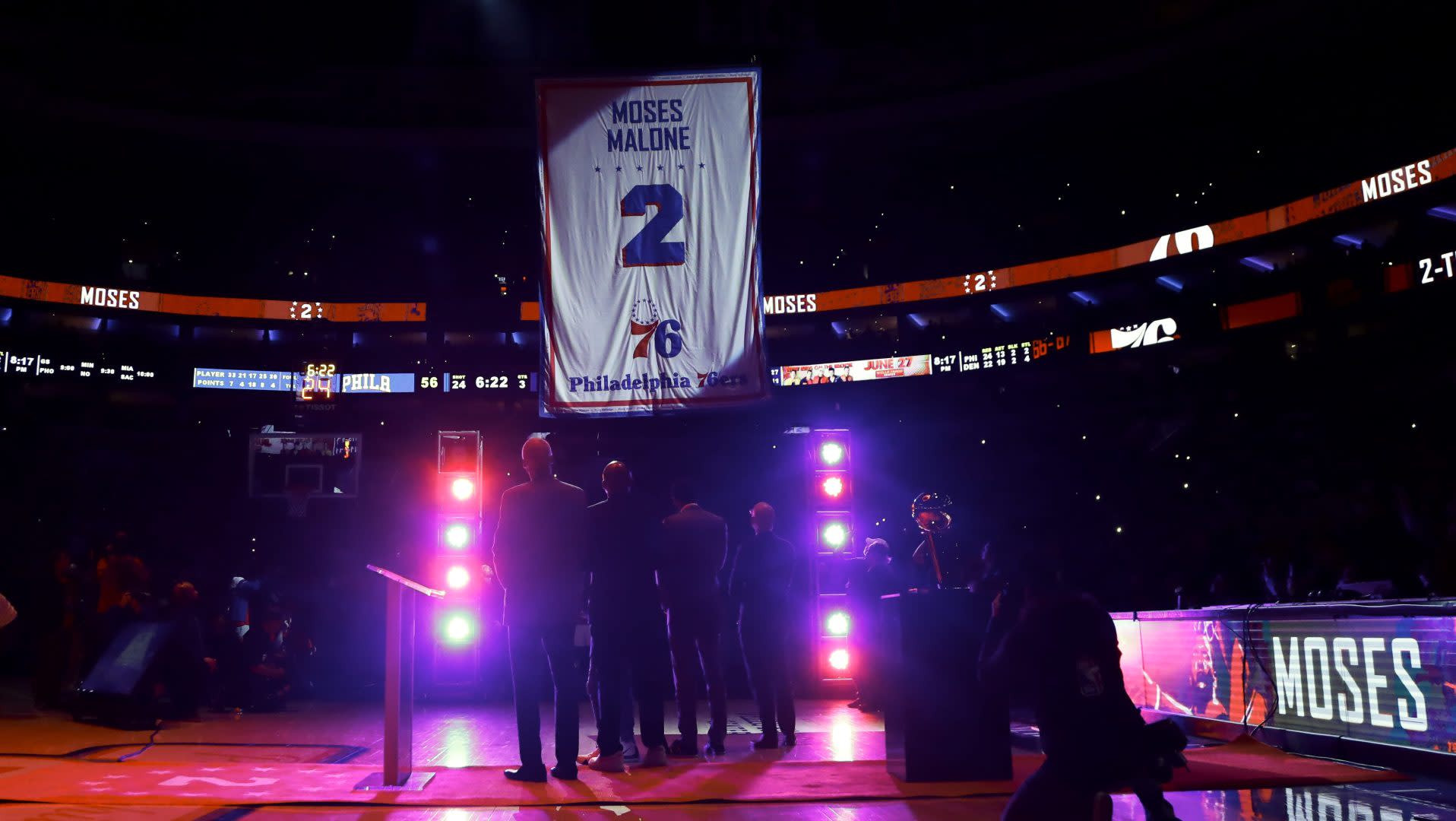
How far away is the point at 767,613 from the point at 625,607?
4.64 ft

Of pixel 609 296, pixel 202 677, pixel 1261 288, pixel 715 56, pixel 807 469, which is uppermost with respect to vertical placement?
pixel 715 56

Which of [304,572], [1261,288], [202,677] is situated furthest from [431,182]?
[1261,288]

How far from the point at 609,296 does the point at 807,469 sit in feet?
15.9

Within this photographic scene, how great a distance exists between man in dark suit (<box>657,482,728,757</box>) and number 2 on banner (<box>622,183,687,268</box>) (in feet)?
5.94

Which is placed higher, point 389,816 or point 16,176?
point 16,176

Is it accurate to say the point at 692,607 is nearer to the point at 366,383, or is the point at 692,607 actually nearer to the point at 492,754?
the point at 492,754

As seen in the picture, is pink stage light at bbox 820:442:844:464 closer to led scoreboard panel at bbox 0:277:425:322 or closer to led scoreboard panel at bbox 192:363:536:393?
led scoreboard panel at bbox 192:363:536:393

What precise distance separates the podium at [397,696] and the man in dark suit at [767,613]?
2374 millimetres

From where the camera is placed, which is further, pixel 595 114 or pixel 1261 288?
pixel 1261 288

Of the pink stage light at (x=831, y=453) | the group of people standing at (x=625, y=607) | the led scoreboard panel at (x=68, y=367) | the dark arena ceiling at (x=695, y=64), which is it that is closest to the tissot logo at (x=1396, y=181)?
the dark arena ceiling at (x=695, y=64)

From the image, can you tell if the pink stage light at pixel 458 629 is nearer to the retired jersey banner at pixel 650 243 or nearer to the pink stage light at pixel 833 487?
the pink stage light at pixel 833 487

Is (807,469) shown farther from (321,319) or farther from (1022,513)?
(321,319)

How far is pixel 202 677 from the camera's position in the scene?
9.65 meters

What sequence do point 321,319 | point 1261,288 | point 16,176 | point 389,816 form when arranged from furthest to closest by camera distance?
point 321,319 < point 16,176 < point 1261,288 < point 389,816
